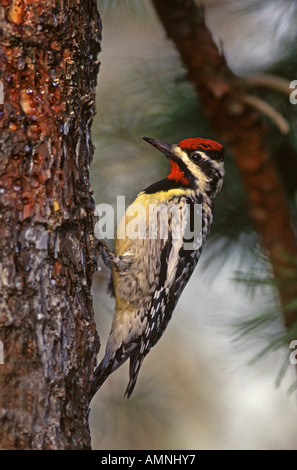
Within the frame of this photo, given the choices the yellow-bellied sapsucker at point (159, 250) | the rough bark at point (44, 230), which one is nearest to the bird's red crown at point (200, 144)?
the yellow-bellied sapsucker at point (159, 250)

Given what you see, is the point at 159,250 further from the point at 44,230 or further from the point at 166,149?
the point at 44,230

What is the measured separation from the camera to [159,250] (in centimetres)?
179

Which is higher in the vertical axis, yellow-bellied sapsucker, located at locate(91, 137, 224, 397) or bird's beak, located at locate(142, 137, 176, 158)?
bird's beak, located at locate(142, 137, 176, 158)

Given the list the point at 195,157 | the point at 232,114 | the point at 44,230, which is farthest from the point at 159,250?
the point at 44,230

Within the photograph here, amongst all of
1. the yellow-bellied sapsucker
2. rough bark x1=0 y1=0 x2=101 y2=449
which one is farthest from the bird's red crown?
rough bark x1=0 y1=0 x2=101 y2=449

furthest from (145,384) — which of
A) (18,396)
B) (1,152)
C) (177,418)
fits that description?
(1,152)

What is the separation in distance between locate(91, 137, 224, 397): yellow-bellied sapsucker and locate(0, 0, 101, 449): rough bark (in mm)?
479

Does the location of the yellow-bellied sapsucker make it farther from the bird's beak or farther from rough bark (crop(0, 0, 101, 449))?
rough bark (crop(0, 0, 101, 449))

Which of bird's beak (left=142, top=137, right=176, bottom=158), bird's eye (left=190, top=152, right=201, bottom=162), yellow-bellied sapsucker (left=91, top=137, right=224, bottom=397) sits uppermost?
bird's beak (left=142, top=137, right=176, bottom=158)

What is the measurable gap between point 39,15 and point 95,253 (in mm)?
501

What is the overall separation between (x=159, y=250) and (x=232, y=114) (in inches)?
17.6

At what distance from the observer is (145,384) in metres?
2.20

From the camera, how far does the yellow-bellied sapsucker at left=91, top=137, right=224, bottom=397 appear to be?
1747 millimetres
